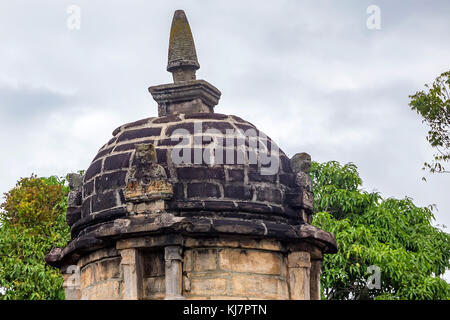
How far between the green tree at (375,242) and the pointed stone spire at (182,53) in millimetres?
8037

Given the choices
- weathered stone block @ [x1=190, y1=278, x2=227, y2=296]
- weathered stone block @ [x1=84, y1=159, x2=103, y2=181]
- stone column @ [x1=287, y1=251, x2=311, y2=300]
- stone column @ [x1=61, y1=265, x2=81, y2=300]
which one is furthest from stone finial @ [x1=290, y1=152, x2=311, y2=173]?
stone column @ [x1=61, y1=265, x2=81, y2=300]

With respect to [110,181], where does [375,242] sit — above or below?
above

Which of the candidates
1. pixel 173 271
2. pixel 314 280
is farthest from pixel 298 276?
pixel 173 271

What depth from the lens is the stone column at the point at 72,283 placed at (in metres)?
13.1

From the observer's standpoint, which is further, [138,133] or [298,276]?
[138,133]

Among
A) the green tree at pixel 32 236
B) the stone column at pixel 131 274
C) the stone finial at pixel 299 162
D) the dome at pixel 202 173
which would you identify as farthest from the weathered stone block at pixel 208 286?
the green tree at pixel 32 236

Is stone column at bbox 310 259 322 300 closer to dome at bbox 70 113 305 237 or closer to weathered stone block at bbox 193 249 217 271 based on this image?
dome at bbox 70 113 305 237

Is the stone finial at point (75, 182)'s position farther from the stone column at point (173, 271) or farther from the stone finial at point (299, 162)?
the stone finial at point (299, 162)

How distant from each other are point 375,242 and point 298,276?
11.8 meters

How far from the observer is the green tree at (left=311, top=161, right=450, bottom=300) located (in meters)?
23.0

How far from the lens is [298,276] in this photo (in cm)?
Result: 1231

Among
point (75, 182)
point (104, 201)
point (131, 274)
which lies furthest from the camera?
point (75, 182)

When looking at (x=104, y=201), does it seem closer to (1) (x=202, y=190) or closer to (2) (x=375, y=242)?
(1) (x=202, y=190)
